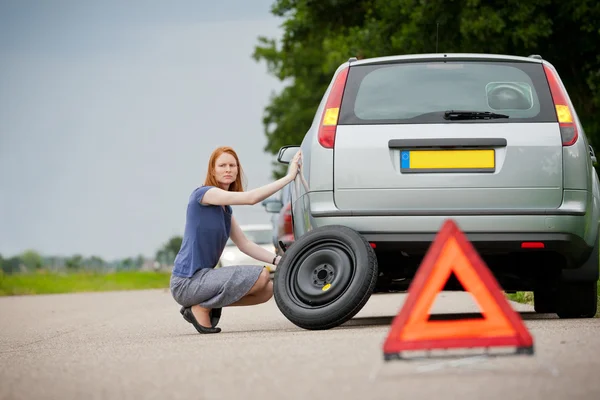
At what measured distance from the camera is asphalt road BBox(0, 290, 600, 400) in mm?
5281

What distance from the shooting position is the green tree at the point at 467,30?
77.3 feet

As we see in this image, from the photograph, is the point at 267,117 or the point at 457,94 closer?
the point at 457,94

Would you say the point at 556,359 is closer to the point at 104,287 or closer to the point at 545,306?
the point at 545,306

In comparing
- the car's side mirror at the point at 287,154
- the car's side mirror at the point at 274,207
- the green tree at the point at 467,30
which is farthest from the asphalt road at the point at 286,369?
the green tree at the point at 467,30

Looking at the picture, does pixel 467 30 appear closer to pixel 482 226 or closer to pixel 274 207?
pixel 274 207

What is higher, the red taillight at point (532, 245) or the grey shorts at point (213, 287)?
the red taillight at point (532, 245)

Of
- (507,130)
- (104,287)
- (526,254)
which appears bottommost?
(104,287)

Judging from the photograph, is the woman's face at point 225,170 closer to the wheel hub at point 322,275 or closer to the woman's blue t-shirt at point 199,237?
the woman's blue t-shirt at point 199,237

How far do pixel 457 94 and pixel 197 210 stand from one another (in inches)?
86.0

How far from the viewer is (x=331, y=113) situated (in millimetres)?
8484

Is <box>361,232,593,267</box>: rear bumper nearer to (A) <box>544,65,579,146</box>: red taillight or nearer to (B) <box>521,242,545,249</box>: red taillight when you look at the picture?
(B) <box>521,242,545,249</box>: red taillight

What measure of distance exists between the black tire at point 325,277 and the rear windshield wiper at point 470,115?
1027 millimetres

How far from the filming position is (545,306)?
10312 mm

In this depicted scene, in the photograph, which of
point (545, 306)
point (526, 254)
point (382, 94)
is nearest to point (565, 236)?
point (526, 254)
